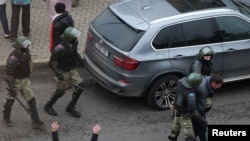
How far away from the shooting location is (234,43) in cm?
1027

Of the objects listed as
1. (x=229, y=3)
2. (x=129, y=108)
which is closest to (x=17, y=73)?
(x=129, y=108)

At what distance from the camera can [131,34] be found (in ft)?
31.9


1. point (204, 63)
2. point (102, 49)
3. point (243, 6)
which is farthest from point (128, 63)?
point (243, 6)

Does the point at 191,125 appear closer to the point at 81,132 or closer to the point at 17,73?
the point at 81,132

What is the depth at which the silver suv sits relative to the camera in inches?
380

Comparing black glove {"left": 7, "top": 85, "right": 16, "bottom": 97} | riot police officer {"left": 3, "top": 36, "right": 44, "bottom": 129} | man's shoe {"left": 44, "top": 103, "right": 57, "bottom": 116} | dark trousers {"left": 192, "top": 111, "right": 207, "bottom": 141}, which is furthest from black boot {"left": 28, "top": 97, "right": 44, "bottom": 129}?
dark trousers {"left": 192, "top": 111, "right": 207, "bottom": 141}

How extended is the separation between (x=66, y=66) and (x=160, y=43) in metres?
1.60

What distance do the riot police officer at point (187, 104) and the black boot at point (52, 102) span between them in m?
2.11

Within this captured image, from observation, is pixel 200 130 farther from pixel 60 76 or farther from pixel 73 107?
pixel 60 76

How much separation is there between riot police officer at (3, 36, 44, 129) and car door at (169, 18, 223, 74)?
2393 millimetres

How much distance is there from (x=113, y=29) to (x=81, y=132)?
6.05 ft

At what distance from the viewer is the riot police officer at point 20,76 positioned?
892 centimetres

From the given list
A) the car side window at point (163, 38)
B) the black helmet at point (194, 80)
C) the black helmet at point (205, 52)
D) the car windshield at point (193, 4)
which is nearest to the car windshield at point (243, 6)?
the car windshield at point (193, 4)

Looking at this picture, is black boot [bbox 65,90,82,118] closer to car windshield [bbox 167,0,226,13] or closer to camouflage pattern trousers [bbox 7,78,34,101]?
camouflage pattern trousers [bbox 7,78,34,101]
